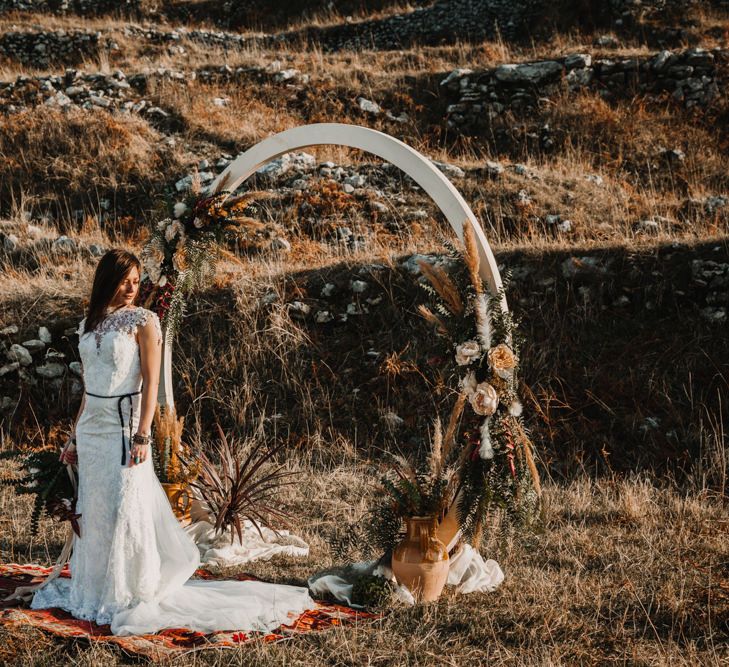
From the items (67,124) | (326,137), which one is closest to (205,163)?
(67,124)

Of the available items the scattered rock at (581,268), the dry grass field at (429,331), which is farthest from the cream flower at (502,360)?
the scattered rock at (581,268)

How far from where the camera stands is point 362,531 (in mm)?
5844

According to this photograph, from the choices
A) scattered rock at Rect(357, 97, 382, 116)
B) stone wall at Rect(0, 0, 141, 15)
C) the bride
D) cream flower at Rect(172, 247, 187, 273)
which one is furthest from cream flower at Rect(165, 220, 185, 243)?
stone wall at Rect(0, 0, 141, 15)

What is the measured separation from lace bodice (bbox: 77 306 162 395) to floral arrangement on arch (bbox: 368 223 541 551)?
5.17 ft

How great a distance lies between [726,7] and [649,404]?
1249 cm

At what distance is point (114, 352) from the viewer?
4258 mm

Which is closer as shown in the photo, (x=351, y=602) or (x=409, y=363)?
(x=351, y=602)

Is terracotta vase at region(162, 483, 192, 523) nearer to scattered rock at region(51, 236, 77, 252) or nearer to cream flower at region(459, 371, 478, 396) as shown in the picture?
cream flower at region(459, 371, 478, 396)

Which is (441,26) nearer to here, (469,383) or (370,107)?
(370,107)

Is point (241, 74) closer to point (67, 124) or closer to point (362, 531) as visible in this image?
point (67, 124)

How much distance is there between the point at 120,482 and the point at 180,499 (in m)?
1.60

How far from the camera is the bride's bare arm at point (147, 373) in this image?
428 centimetres

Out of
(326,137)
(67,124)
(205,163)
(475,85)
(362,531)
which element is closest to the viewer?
(326,137)

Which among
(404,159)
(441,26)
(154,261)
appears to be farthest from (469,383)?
(441,26)
